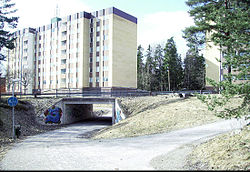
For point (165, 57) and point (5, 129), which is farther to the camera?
point (165, 57)

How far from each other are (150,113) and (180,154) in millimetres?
11542

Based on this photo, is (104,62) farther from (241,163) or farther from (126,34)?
(241,163)

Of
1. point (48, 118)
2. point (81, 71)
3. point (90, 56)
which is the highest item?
point (90, 56)

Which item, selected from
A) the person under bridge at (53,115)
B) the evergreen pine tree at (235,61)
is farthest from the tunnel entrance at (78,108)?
the evergreen pine tree at (235,61)

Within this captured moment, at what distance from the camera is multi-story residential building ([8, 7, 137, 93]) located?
158ft

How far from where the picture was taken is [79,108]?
3541 cm

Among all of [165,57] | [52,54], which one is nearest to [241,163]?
[165,57]

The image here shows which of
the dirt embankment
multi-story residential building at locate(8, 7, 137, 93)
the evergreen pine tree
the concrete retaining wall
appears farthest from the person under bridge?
the evergreen pine tree

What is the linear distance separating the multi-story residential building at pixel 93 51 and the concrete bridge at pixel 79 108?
1268 cm

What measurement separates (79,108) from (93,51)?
18839 mm

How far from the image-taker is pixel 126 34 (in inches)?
2014

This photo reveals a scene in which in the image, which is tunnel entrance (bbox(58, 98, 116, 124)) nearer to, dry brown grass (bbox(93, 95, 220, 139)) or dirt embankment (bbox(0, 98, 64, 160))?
dirt embankment (bbox(0, 98, 64, 160))

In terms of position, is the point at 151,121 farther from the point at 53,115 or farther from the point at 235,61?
the point at 53,115

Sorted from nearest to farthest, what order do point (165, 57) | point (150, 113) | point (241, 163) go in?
point (241, 163) < point (150, 113) < point (165, 57)
